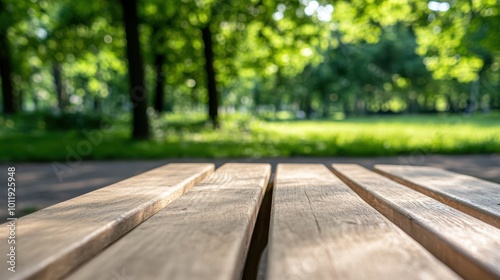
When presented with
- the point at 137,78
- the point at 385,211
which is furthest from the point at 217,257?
the point at 137,78

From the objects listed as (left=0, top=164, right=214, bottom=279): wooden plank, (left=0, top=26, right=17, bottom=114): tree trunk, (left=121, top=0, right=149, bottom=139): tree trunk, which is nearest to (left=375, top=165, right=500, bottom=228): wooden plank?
(left=0, top=164, right=214, bottom=279): wooden plank

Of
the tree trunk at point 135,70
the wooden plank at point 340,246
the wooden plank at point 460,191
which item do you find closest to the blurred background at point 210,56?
the tree trunk at point 135,70

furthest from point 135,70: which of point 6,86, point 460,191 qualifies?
point 6,86

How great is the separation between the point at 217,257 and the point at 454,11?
12.5 metres

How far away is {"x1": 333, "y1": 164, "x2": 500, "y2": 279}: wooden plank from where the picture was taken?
0.86 meters

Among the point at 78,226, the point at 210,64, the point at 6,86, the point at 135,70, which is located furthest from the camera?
the point at 6,86

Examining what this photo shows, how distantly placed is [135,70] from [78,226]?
37.5ft

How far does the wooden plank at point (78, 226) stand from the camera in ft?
2.76

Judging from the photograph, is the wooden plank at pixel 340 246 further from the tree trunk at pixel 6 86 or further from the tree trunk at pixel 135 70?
the tree trunk at pixel 6 86

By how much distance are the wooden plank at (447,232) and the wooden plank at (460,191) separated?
4.4 inches

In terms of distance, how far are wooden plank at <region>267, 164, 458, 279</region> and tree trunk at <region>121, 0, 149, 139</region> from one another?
432 inches

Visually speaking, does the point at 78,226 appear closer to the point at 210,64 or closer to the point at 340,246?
the point at 340,246

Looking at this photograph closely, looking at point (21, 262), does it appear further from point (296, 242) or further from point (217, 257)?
point (296, 242)

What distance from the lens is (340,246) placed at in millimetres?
956
